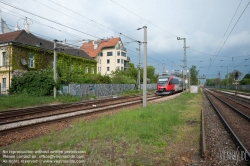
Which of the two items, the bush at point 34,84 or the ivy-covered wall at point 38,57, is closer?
the bush at point 34,84

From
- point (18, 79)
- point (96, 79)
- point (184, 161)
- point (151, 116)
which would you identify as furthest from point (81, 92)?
point (184, 161)

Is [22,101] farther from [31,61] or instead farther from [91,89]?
[31,61]

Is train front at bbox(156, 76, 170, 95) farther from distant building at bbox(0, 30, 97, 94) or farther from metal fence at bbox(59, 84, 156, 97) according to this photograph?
distant building at bbox(0, 30, 97, 94)

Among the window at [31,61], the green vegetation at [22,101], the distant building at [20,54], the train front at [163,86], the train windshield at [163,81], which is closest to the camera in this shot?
the green vegetation at [22,101]

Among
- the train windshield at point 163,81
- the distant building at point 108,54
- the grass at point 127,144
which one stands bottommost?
the grass at point 127,144

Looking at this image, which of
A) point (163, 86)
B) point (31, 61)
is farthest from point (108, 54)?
point (163, 86)

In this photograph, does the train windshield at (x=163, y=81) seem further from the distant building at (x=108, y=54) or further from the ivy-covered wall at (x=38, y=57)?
the distant building at (x=108, y=54)

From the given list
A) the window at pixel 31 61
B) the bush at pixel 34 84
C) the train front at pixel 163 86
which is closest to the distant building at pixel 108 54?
the window at pixel 31 61

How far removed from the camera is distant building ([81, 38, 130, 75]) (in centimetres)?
5972

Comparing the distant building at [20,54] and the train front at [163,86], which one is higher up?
the distant building at [20,54]

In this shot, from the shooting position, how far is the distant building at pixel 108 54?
59719mm

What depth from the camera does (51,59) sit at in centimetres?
3241

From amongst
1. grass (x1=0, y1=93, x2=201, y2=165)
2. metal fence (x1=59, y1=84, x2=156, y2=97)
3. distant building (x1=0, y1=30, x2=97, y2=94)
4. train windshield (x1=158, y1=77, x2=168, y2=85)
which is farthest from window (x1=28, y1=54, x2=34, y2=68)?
grass (x1=0, y1=93, x2=201, y2=165)

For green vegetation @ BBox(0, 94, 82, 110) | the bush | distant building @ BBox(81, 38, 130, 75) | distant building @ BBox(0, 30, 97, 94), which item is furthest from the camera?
distant building @ BBox(81, 38, 130, 75)
